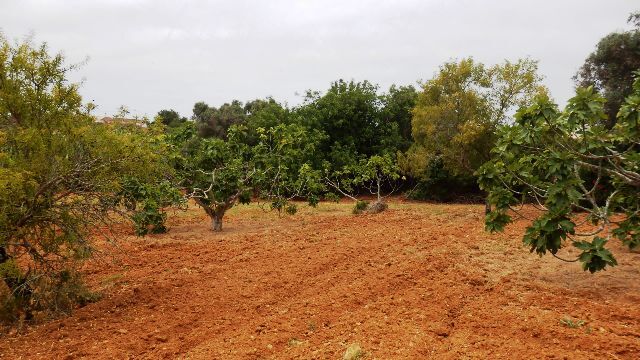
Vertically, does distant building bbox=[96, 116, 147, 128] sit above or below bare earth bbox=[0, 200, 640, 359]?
above

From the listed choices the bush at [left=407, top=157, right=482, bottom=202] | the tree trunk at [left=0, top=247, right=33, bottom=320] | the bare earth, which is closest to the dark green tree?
the bush at [left=407, top=157, right=482, bottom=202]

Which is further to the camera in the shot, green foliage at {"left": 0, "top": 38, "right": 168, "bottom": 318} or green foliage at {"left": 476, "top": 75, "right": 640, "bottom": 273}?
green foliage at {"left": 0, "top": 38, "right": 168, "bottom": 318}

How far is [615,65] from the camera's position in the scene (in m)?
16.8

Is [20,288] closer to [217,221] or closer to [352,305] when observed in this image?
[352,305]

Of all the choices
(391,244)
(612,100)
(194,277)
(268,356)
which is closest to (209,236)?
(194,277)

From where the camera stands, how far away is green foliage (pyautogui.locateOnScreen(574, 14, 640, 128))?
16.3 meters

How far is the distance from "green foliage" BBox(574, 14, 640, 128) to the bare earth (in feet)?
32.8

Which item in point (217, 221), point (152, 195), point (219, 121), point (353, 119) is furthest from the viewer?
point (219, 121)

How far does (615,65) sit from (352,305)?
52.3 feet

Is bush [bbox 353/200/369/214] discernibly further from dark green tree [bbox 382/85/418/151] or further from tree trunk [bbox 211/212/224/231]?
dark green tree [bbox 382/85/418/151]

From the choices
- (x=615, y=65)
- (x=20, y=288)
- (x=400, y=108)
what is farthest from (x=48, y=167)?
(x=400, y=108)

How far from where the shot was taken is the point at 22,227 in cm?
580

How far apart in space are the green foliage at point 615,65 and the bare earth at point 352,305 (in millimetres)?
9994

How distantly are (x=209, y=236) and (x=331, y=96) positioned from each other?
1521 cm
